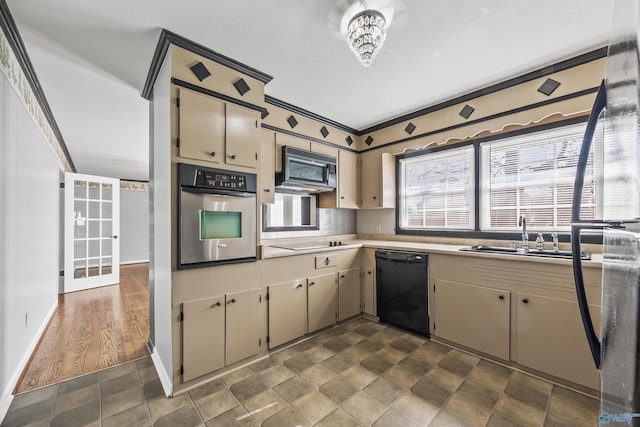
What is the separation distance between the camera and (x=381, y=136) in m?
3.72

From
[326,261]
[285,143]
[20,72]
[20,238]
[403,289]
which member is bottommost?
[403,289]

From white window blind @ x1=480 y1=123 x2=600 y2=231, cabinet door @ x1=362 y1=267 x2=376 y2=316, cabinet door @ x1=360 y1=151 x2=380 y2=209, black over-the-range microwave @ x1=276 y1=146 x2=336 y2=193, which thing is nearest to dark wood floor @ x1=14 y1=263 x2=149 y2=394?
black over-the-range microwave @ x1=276 y1=146 x2=336 y2=193

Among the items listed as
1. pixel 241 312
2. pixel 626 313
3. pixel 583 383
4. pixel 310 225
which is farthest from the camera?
pixel 310 225

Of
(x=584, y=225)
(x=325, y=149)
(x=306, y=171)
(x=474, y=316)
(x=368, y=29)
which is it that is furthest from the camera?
(x=325, y=149)

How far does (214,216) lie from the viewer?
85.0 inches

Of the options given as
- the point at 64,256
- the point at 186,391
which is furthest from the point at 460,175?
the point at 64,256

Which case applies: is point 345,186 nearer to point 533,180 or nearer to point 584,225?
point 533,180

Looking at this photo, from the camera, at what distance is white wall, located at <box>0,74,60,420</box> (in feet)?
5.99

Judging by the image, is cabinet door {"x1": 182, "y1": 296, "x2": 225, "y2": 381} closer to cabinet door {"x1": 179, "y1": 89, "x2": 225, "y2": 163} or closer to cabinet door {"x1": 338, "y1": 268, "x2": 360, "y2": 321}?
cabinet door {"x1": 179, "y1": 89, "x2": 225, "y2": 163}

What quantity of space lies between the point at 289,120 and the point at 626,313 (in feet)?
9.89

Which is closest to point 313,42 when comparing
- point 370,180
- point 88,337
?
point 370,180

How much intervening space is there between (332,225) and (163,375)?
2485 mm

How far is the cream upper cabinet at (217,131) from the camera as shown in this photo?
2008 millimetres

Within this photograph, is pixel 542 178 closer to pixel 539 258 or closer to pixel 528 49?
pixel 539 258
